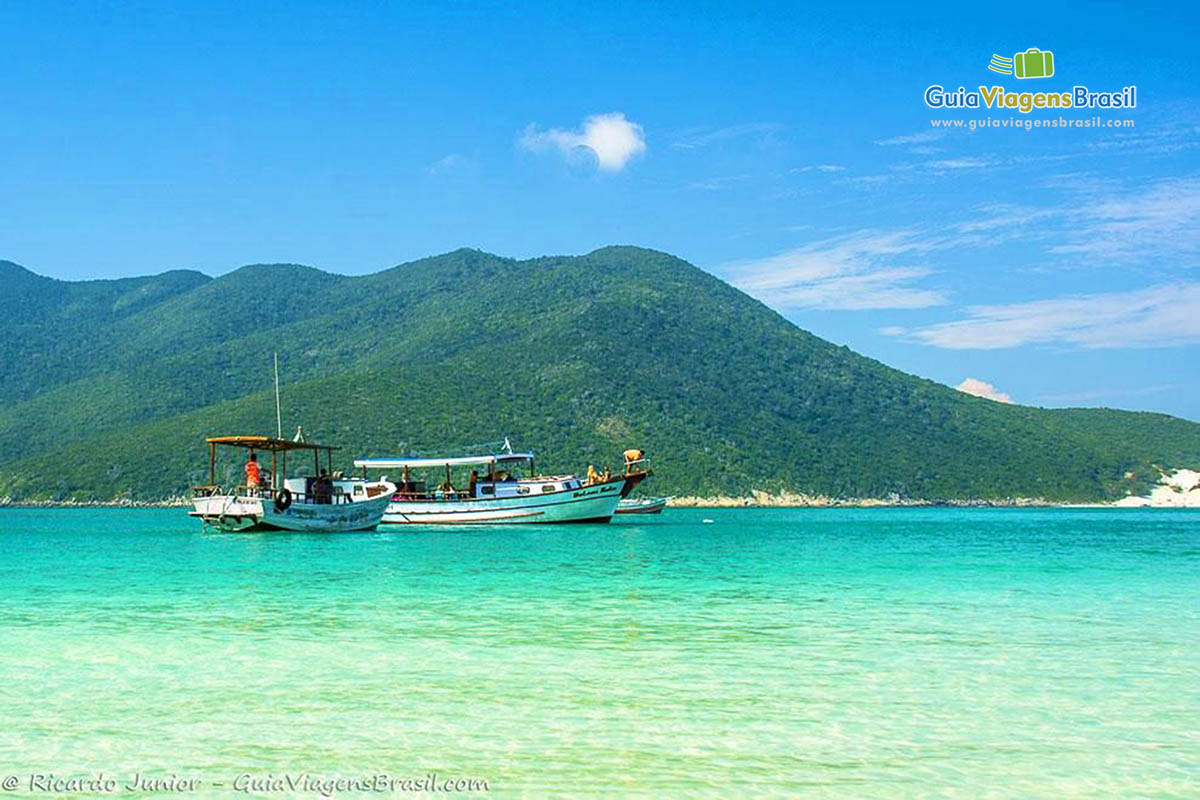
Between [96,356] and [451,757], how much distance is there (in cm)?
15706

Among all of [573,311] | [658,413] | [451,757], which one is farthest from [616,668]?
[573,311]

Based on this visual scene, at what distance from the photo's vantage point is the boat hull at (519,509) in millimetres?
59312

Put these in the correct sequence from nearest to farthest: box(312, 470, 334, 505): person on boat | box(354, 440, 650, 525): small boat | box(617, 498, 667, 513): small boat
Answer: box(312, 470, 334, 505): person on boat → box(354, 440, 650, 525): small boat → box(617, 498, 667, 513): small boat

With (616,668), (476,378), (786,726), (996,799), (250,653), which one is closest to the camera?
(996,799)

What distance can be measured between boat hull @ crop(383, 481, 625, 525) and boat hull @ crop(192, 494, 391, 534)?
26.3 feet

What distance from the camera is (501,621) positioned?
1752 cm

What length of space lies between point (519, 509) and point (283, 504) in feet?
46.6

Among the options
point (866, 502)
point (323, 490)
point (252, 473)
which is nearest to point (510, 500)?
point (323, 490)

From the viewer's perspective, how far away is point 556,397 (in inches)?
4486

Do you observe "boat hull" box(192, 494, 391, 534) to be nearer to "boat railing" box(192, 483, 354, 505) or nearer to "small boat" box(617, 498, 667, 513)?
"boat railing" box(192, 483, 354, 505)

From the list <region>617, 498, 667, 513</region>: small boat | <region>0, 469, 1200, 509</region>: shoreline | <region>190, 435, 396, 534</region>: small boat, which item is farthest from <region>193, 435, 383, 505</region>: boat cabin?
<region>0, 469, 1200, 509</region>: shoreline

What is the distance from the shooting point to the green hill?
355ft

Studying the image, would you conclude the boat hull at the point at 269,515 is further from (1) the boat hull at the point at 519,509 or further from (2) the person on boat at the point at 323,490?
(1) the boat hull at the point at 519,509

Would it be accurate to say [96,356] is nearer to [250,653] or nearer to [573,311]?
[573,311]
